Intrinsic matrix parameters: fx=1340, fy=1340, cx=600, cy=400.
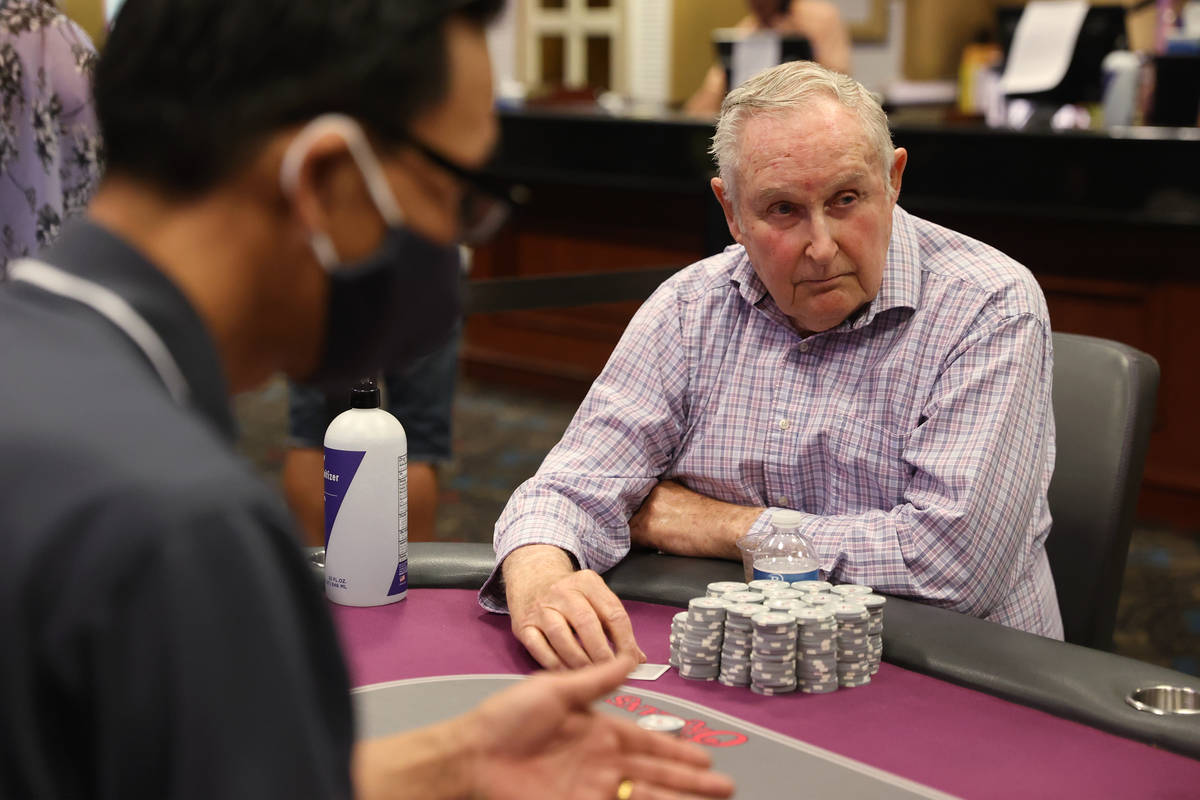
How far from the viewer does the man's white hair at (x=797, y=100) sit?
5.97 feet

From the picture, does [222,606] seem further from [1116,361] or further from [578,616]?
[1116,361]

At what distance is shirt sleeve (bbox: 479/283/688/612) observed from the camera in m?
1.76

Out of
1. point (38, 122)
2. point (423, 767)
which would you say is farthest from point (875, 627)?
point (38, 122)

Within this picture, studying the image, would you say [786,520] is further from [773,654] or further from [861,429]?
[773,654]

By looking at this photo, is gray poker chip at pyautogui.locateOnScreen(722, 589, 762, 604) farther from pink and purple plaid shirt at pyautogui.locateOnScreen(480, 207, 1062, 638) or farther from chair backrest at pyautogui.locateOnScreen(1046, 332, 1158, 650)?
chair backrest at pyautogui.locateOnScreen(1046, 332, 1158, 650)

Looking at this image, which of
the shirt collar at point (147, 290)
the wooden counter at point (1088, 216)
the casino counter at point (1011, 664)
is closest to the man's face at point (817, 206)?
the casino counter at point (1011, 664)

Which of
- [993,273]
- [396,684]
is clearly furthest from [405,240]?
[993,273]

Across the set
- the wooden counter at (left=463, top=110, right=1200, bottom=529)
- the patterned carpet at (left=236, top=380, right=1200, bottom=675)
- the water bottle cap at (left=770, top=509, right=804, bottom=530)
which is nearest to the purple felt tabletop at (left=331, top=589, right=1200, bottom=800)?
the water bottle cap at (left=770, top=509, right=804, bottom=530)

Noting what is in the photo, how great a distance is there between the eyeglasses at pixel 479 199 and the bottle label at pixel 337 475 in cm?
71

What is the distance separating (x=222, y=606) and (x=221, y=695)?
0.13 ft

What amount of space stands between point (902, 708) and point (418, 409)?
1.91 meters

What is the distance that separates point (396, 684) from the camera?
1380 millimetres

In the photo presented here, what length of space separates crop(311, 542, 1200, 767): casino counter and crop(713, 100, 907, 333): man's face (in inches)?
17.1

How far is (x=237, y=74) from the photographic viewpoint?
2.32ft
